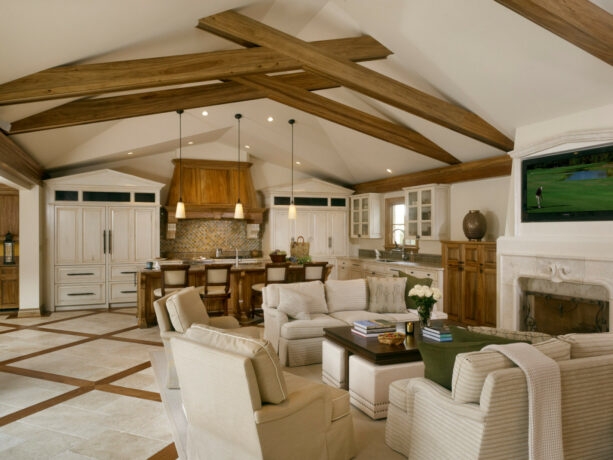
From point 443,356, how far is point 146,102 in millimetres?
5195

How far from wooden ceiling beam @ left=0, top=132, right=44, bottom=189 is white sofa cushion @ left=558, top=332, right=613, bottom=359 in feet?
20.9

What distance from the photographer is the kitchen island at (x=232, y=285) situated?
6340 mm

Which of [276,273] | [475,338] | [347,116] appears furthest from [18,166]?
[475,338]

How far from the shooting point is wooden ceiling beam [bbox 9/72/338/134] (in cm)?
525

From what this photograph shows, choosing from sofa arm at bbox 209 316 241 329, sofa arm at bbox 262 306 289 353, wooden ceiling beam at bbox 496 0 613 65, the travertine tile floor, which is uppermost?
wooden ceiling beam at bbox 496 0 613 65

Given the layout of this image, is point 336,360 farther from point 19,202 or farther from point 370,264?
point 19,202

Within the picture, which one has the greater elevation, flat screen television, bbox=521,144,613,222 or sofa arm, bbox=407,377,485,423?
flat screen television, bbox=521,144,613,222

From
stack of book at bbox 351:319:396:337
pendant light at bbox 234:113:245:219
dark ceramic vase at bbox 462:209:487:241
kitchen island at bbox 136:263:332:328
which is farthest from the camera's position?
pendant light at bbox 234:113:245:219

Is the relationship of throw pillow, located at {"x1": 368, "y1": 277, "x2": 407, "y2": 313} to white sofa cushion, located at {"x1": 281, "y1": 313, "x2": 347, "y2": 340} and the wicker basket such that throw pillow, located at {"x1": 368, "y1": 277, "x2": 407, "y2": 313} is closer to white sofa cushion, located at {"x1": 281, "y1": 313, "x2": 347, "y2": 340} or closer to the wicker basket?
white sofa cushion, located at {"x1": 281, "y1": 313, "x2": 347, "y2": 340}

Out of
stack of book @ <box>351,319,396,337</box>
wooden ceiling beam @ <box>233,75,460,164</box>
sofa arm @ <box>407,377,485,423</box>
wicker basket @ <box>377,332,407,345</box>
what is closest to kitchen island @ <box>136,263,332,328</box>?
wooden ceiling beam @ <box>233,75,460,164</box>

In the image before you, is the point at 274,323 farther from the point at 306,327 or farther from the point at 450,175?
the point at 450,175

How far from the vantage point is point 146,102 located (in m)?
5.74

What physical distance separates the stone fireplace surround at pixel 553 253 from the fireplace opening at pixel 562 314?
0.32ft

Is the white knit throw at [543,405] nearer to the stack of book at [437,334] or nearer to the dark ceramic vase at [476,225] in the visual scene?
the stack of book at [437,334]
